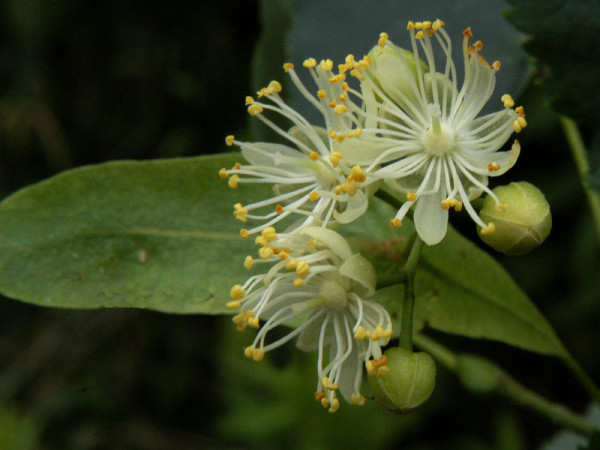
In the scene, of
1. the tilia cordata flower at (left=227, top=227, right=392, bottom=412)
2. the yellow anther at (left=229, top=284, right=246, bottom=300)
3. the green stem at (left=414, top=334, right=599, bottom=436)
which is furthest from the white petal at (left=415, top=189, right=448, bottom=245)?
the green stem at (left=414, top=334, right=599, bottom=436)

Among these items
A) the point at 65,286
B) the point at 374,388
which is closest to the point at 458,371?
the point at 374,388

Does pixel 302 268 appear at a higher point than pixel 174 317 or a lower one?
higher

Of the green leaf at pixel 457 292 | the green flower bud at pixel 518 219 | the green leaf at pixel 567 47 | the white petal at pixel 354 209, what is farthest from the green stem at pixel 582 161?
the white petal at pixel 354 209

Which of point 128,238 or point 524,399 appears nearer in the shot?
point 128,238

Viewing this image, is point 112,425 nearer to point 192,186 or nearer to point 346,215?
point 192,186

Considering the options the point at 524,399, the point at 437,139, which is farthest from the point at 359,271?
the point at 524,399

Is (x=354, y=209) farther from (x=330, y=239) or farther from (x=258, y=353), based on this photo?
(x=258, y=353)

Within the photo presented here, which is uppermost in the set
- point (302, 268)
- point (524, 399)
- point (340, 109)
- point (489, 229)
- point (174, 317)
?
point (340, 109)
